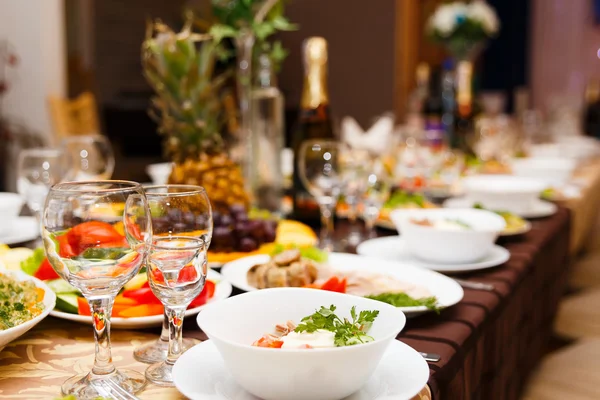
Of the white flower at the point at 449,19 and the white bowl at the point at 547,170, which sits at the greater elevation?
the white flower at the point at 449,19

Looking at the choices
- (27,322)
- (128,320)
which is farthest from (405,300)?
(27,322)

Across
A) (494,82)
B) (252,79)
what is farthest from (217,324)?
(494,82)

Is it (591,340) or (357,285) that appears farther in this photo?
(591,340)

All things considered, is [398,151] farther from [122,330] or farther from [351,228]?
[122,330]

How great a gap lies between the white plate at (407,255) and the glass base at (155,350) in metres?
0.59

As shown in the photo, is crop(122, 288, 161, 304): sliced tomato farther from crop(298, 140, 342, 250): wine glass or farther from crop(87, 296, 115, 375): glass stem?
crop(298, 140, 342, 250): wine glass

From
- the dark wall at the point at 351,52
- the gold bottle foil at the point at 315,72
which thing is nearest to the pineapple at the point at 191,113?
the gold bottle foil at the point at 315,72

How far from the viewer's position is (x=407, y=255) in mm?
1413

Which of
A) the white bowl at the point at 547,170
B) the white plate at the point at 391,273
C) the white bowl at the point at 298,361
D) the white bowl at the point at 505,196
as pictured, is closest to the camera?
the white bowl at the point at 298,361

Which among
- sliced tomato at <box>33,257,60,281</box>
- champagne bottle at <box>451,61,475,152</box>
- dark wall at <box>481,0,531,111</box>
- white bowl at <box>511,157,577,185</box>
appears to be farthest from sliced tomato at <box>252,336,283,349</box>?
dark wall at <box>481,0,531,111</box>

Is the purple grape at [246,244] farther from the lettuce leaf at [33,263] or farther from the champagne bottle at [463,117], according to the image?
the champagne bottle at [463,117]

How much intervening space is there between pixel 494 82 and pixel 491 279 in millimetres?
7183

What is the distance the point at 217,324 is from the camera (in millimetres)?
760

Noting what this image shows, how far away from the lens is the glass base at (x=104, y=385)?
73 centimetres
